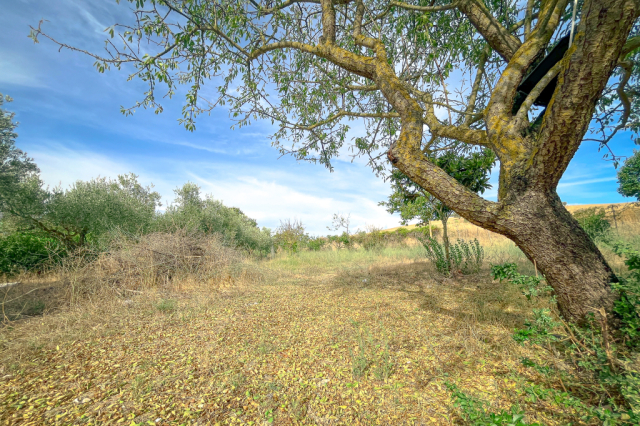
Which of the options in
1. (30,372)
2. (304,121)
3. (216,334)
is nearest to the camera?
(30,372)

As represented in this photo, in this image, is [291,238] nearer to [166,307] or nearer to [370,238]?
[370,238]

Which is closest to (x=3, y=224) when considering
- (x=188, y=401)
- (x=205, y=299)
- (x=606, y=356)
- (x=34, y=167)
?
(x=34, y=167)

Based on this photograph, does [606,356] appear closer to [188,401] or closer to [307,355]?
[307,355]

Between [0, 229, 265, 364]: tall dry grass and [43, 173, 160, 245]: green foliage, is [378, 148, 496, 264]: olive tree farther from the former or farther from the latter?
[43, 173, 160, 245]: green foliage

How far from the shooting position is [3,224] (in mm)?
8492

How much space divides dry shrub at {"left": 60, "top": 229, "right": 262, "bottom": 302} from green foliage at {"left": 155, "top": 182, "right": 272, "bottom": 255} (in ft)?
12.6

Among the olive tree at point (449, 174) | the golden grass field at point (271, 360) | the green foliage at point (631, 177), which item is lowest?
the golden grass field at point (271, 360)

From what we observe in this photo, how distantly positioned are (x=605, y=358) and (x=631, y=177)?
21911 millimetres

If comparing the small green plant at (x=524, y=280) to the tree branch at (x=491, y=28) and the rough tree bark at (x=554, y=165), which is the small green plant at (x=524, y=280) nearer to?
the rough tree bark at (x=554, y=165)

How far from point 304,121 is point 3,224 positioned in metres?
10.8

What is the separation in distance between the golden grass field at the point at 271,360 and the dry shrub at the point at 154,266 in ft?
1.37

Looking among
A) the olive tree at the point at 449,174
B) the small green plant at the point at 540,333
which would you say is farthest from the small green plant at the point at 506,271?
the olive tree at the point at 449,174

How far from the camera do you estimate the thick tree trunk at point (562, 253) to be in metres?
2.12

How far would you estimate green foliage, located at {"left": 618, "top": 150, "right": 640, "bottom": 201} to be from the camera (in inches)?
578
